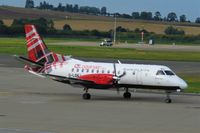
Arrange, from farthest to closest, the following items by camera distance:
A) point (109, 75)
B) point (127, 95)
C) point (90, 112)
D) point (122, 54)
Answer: point (122, 54)
point (127, 95)
point (109, 75)
point (90, 112)

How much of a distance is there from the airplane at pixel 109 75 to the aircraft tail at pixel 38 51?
0.07 meters

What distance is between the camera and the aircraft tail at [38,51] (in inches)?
1590

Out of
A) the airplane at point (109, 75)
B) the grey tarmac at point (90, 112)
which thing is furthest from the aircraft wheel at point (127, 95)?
the grey tarmac at point (90, 112)

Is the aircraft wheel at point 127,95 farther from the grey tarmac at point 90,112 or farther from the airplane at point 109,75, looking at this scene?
the grey tarmac at point 90,112

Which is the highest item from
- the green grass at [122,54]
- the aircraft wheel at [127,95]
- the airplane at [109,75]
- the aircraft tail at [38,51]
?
the aircraft tail at [38,51]

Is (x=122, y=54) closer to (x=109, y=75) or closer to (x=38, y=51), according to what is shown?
(x=38, y=51)

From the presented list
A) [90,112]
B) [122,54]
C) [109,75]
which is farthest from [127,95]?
[122,54]

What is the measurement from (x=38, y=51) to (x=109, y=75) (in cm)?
552

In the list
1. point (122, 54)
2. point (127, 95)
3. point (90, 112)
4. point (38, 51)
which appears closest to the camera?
point (90, 112)

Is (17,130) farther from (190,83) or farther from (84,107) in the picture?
(190,83)

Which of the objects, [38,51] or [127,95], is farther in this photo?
[38,51]

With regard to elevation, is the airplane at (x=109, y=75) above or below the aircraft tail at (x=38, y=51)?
below

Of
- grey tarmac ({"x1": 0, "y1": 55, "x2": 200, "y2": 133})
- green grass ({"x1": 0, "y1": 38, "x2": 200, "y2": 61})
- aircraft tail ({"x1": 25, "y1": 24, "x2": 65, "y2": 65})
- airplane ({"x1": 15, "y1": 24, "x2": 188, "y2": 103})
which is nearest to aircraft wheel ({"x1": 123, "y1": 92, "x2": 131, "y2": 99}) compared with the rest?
airplane ({"x1": 15, "y1": 24, "x2": 188, "y2": 103})

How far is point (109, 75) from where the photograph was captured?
125ft
